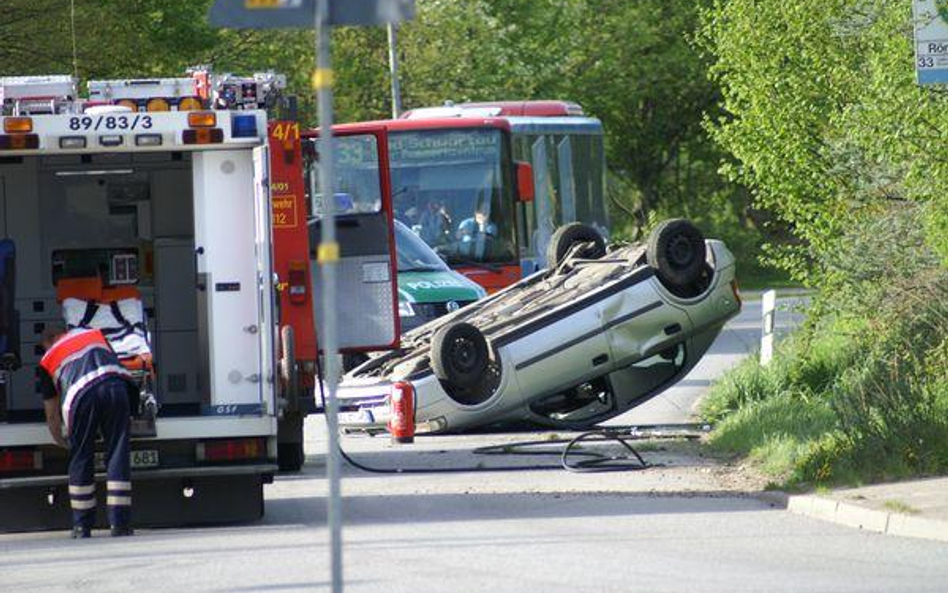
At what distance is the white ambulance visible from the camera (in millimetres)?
13883

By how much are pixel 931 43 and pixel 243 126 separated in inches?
181

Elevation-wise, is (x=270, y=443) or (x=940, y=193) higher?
(x=940, y=193)

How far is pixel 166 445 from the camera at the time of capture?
1395 cm

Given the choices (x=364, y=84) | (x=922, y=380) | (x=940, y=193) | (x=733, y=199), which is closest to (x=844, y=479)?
(x=922, y=380)

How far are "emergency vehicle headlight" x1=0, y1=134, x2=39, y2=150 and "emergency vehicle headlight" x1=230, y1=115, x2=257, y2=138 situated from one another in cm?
127

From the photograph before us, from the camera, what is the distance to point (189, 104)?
581 inches

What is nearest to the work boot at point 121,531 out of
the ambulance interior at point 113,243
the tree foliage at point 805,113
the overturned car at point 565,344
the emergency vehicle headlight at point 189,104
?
the ambulance interior at point 113,243

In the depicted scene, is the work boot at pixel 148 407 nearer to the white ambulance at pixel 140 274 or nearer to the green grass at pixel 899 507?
the white ambulance at pixel 140 274

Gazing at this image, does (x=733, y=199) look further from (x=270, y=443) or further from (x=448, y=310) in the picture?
(x=270, y=443)

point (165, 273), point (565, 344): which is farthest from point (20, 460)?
point (565, 344)

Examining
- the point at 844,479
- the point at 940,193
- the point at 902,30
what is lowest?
the point at 844,479

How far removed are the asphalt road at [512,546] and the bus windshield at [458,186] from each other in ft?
38.9

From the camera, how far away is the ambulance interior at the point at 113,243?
50.7ft

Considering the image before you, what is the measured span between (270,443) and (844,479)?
3.82m
